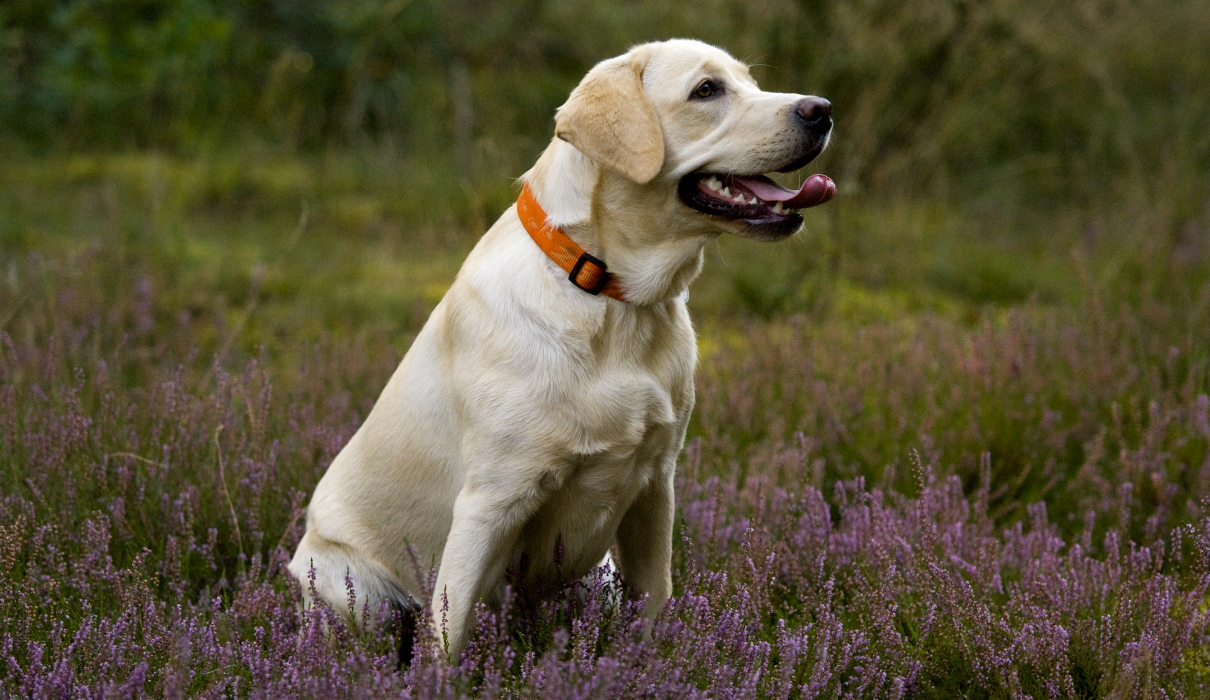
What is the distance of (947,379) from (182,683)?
3.07m

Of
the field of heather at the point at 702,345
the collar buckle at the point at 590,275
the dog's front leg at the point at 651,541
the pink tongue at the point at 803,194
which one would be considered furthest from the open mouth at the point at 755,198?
→ the field of heather at the point at 702,345

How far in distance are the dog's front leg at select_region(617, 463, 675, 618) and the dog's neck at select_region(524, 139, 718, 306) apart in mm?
455

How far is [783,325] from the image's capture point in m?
5.36

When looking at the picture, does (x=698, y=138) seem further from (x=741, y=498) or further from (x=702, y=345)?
(x=702, y=345)

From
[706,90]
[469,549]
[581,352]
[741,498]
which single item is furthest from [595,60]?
[469,549]

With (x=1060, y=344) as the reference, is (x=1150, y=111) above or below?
above

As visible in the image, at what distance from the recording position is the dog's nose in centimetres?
245

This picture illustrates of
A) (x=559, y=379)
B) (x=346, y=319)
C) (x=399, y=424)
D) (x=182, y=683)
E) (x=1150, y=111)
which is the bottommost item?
(x=346, y=319)

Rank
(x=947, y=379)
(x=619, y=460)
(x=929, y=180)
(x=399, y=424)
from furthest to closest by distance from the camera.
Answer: (x=929, y=180)
(x=947, y=379)
(x=399, y=424)
(x=619, y=460)

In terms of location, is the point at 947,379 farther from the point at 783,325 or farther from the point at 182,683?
the point at 182,683

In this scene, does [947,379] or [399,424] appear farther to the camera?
[947,379]

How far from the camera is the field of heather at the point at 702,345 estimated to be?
2.34 metres

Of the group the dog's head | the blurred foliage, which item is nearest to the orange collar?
the dog's head

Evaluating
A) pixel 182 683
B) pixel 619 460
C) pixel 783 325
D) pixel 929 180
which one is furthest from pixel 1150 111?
pixel 182 683
